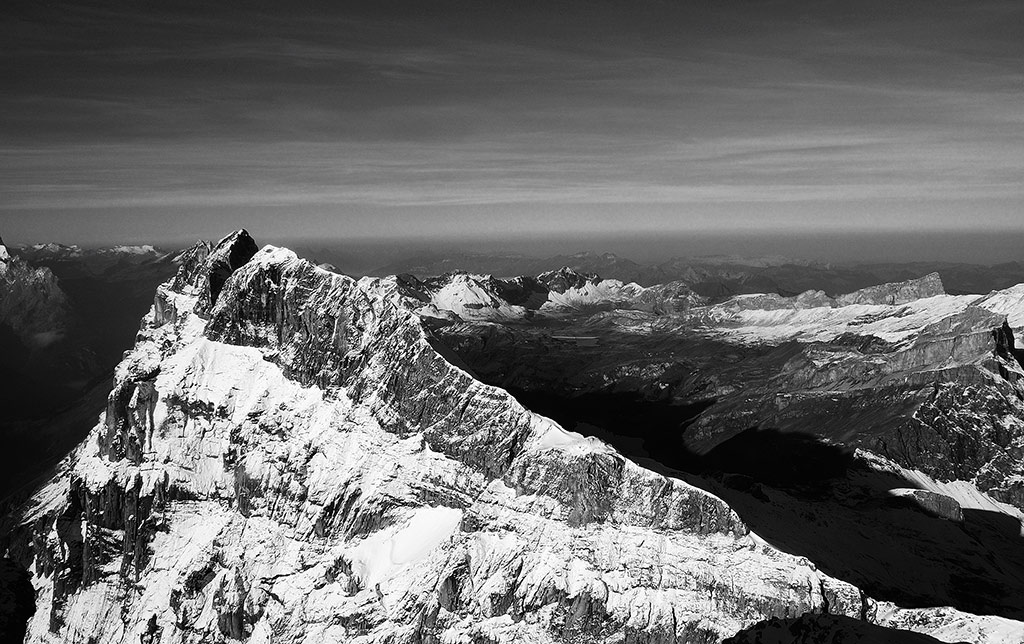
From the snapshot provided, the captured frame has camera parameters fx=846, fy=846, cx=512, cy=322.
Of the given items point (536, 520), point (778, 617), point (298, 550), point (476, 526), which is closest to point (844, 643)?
point (778, 617)

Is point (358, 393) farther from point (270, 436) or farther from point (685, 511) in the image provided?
point (685, 511)

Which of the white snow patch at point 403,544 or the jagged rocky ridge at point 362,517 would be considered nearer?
A: the jagged rocky ridge at point 362,517

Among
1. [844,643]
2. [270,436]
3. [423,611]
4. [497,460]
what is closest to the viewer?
[844,643]

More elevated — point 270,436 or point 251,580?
point 270,436

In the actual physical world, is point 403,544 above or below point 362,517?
below

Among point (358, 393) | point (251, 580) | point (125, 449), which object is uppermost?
point (358, 393)

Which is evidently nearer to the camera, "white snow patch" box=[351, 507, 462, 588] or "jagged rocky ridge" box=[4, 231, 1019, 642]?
"jagged rocky ridge" box=[4, 231, 1019, 642]

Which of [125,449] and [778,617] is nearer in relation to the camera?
[778,617]

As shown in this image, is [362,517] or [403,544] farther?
[362,517]
